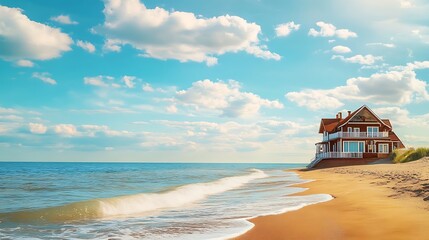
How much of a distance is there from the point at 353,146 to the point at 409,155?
11.2 meters

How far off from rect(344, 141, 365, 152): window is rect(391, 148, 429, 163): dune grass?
20.4ft

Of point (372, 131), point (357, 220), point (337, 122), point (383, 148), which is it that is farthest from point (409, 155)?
point (357, 220)

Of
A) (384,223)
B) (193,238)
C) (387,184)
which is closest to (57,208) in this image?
(193,238)

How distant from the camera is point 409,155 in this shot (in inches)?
1545

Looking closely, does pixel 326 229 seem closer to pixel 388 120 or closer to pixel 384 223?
pixel 384 223

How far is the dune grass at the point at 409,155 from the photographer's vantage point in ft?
121

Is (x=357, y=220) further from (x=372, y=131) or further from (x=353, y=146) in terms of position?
(x=372, y=131)

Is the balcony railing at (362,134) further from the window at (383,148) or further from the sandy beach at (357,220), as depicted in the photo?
the sandy beach at (357,220)

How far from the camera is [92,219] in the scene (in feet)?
41.8

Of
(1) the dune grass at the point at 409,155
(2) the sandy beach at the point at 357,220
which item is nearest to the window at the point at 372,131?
(1) the dune grass at the point at 409,155

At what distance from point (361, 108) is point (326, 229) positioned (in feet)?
150

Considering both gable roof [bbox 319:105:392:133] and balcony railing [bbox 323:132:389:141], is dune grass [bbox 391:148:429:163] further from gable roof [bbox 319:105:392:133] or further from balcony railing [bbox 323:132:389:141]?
gable roof [bbox 319:105:392:133]

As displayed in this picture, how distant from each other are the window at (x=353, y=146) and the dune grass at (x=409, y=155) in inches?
245

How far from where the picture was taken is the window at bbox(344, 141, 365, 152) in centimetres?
5025
